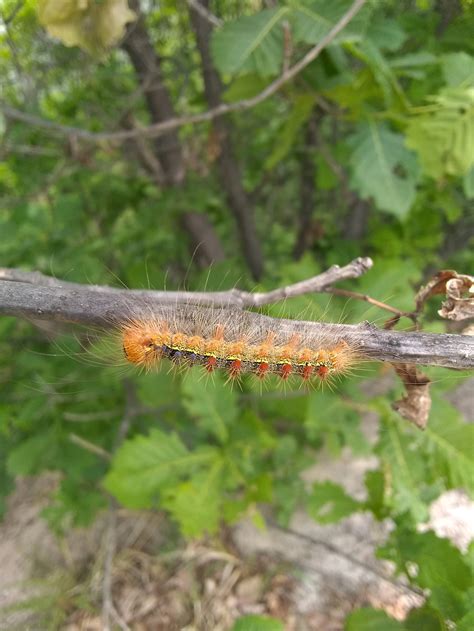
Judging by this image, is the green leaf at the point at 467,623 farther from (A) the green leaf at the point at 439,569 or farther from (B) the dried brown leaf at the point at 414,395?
(B) the dried brown leaf at the point at 414,395

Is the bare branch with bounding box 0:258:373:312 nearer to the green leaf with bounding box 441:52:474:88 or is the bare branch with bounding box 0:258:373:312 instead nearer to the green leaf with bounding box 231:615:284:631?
the green leaf with bounding box 231:615:284:631

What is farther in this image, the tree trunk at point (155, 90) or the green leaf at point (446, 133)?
the tree trunk at point (155, 90)

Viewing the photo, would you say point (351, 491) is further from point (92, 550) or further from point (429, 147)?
point (429, 147)

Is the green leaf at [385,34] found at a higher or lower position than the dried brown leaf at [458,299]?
higher

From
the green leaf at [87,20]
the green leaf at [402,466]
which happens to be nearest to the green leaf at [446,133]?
the green leaf at [402,466]

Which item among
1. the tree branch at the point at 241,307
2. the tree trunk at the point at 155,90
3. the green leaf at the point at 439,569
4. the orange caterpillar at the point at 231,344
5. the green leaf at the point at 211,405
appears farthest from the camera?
the tree trunk at the point at 155,90

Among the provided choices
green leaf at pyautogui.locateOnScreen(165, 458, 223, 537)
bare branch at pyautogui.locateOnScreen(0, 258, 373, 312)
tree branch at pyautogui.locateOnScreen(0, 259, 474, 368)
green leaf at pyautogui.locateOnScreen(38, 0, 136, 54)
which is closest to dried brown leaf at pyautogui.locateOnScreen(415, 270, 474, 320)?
tree branch at pyautogui.locateOnScreen(0, 259, 474, 368)
